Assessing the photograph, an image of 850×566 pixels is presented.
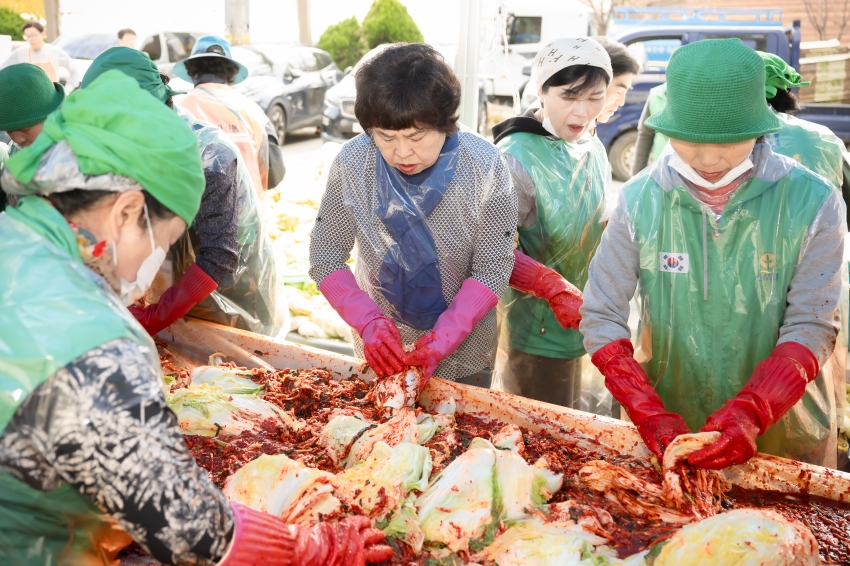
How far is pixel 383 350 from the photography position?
2.80m

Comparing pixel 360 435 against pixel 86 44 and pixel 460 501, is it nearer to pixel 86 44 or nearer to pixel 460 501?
pixel 460 501

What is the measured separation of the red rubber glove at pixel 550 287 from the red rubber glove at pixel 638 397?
0.61 m

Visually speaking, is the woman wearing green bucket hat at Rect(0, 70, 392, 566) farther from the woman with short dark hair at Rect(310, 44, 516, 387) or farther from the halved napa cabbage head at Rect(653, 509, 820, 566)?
the woman with short dark hair at Rect(310, 44, 516, 387)

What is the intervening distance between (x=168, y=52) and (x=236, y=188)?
11.7 m

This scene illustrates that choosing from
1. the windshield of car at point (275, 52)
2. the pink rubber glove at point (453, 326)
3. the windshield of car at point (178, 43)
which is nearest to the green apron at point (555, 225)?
the pink rubber glove at point (453, 326)

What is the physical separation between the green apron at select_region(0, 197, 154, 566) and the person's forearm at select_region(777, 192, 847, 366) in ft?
6.93

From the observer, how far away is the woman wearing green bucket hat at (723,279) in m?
2.23

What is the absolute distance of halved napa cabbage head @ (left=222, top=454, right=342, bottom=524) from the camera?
2.10 meters

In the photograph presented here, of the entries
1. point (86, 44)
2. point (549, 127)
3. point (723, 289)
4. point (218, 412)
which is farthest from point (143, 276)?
point (86, 44)

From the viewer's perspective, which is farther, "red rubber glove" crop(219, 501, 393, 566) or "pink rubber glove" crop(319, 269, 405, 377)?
"pink rubber glove" crop(319, 269, 405, 377)

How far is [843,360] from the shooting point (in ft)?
10.5

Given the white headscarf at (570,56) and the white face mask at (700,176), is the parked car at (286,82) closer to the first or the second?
the white headscarf at (570,56)

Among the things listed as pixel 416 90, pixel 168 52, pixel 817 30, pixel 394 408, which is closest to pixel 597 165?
pixel 416 90

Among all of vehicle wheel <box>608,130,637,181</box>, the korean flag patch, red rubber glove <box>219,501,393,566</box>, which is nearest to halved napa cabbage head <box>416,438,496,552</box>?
red rubber glove <box>219,501,393,566</box>
